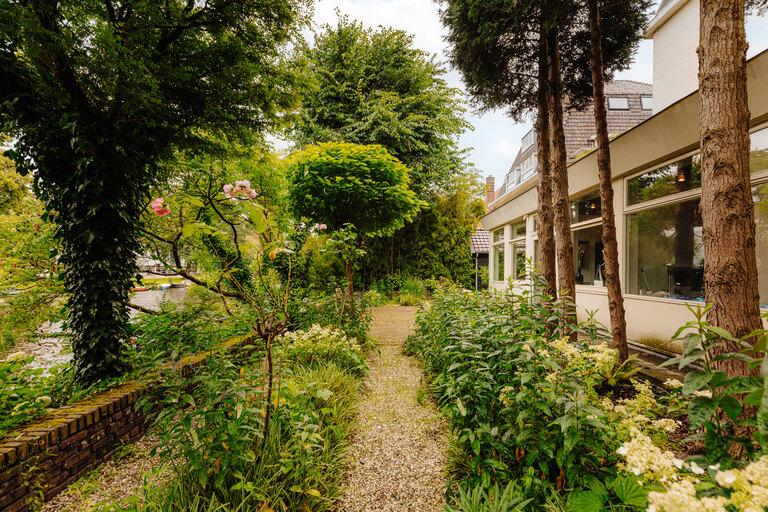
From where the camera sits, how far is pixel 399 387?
152 inches

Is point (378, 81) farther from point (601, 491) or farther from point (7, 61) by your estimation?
point (601, 491)

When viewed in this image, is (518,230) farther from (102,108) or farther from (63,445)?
(63,445)

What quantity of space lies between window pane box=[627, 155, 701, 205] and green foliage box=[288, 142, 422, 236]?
420cm

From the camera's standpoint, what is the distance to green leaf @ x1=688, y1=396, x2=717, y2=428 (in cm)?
107

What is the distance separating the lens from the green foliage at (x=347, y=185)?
5.17m

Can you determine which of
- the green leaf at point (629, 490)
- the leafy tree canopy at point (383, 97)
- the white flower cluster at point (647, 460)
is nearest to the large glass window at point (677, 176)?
the green leaf at point (629, 490)

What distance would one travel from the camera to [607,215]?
12.4 feet

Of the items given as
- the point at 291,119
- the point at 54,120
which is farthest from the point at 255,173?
the point at 54,120

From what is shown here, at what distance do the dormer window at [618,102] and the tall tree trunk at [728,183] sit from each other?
1572cm

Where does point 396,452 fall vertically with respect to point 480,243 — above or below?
below

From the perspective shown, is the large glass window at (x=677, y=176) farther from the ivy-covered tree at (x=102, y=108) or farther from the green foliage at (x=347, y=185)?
the ivy-covered tree at (x=102, y=108)

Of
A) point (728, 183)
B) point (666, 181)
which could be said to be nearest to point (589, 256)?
point (666, 181)

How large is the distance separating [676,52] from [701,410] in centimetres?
866

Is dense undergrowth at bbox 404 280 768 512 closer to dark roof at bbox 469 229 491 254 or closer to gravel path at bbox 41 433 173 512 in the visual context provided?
gravel path at bbox 41 433 173 512
